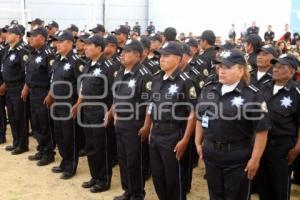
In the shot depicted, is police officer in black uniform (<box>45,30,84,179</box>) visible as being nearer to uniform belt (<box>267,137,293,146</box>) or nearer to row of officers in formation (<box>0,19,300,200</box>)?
row of officers in formation (<box>0,19,300,200</box>)

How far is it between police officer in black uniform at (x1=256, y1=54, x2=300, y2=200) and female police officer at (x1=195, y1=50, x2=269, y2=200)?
2.15 feet

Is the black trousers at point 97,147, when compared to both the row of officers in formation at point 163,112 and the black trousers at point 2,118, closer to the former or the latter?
the row of officers in formation at point 163,112

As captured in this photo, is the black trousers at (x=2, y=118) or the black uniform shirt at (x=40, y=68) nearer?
the black uniform shirt at (x=40, y=68)

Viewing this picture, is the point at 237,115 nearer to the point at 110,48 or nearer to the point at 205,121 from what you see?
the point at 205,121

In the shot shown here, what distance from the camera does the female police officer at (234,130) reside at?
11.0 feet

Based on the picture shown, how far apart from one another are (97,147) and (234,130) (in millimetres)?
2162

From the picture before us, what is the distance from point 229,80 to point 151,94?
1.00 m

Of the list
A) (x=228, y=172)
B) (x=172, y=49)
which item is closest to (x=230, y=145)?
(x=228, y=172)

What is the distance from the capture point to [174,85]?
13.1 feet

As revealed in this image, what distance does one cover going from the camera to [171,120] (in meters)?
3.98

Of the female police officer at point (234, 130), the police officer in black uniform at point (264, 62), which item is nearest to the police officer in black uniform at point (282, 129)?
the police officer in black uniform at point (264, 62)

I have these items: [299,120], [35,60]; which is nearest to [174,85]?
[299,120]

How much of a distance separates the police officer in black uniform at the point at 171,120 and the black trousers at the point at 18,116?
310 centimetres

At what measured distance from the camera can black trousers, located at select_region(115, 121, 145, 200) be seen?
4520 millimetres
